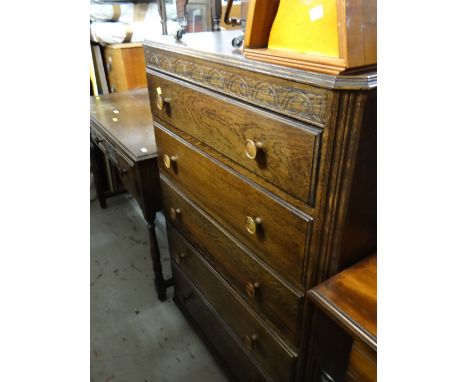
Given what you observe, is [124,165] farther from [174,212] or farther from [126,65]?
[126,65]

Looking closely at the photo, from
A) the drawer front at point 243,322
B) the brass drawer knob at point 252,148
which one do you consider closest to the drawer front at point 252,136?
the brass drawer knob at point 252,148

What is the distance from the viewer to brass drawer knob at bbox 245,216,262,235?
0.76m

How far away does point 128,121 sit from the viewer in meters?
1.75

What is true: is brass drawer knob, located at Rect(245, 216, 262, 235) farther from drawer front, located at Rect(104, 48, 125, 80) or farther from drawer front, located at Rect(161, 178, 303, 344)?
drawer front, located at Rect(104, 48, 125, 80)

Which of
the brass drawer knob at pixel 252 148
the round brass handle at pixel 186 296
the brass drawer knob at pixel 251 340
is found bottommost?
the round brass handle at pixel 186 296

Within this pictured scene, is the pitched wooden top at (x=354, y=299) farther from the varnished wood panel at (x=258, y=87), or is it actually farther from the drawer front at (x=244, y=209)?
the varnished wood panel at (x=258, y=87)

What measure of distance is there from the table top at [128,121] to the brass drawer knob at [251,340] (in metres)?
0.77

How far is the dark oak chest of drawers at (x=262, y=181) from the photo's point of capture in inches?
21.6

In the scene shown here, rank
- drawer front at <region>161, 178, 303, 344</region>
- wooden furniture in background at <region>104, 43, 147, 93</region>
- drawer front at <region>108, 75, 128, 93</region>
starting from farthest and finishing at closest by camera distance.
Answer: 1. drawer front at <region>108, 75, 128, 93</region>
2. wooden furniture in background at <region>104, 43, 147, 93</region>
3. drawer front at <region>161, 178, 303, 344</region>

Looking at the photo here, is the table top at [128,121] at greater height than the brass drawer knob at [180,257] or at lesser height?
greater

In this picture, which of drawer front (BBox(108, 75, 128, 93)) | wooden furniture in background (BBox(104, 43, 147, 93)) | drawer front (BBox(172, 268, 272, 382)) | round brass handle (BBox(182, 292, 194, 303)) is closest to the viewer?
drawer front (BBox(172, 268, 272, 382))

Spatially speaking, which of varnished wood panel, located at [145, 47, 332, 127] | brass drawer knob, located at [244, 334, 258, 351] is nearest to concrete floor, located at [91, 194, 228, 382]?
brass drawer knob, located at [244, 334, 258, 351]
